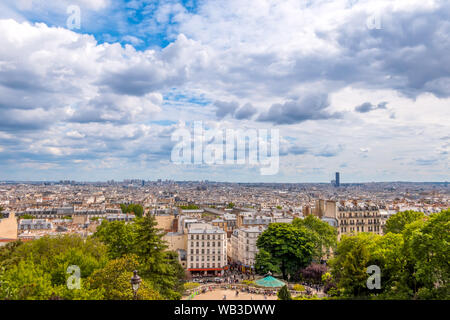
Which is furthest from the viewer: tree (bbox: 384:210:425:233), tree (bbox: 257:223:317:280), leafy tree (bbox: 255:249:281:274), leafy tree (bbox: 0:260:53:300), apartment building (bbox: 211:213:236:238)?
apartment building (bbox: 211:213:236:238)

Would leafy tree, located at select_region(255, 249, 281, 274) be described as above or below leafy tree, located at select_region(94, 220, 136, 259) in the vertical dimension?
below

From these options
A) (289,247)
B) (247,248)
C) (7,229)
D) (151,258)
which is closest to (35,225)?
(7,229)

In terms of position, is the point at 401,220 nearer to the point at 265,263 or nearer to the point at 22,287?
the point at 265,263

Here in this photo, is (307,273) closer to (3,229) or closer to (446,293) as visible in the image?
(446,293)

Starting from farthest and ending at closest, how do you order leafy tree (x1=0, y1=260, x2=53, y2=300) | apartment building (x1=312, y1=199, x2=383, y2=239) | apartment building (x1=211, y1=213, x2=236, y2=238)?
apartment building (x1=211, y1=213, x2=236, y2=238), apartment building (x1=312, y1=199, x2=383, y2=239), leafy tree (x1=0, y1=260, x2=53, y2=300)

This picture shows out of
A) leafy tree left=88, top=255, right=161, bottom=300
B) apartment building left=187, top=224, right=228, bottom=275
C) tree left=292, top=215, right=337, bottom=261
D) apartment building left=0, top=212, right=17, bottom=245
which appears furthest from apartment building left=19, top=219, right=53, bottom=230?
leafy tree left=88, top=255, right=161, bottom=300

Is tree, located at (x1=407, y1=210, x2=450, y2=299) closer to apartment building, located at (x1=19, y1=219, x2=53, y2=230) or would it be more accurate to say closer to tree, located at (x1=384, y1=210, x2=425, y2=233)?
tree, located at (x1=384, y1=210, x2=425, y2=233)
